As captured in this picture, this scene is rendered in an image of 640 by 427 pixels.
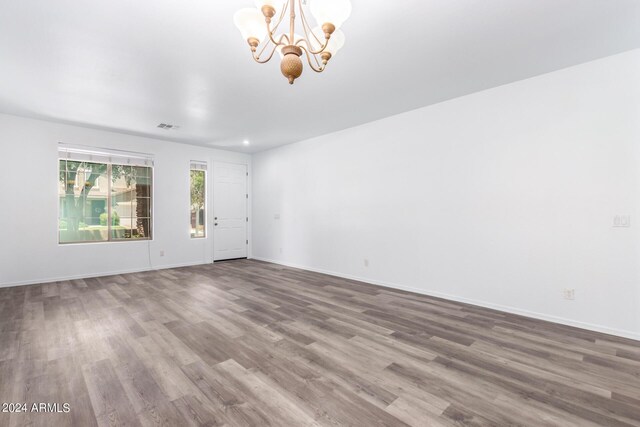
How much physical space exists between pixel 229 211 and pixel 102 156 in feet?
9.04

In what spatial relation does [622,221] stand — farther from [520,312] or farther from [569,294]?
[520,312]

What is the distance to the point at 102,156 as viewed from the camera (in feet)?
18.4

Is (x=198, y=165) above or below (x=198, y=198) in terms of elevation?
above

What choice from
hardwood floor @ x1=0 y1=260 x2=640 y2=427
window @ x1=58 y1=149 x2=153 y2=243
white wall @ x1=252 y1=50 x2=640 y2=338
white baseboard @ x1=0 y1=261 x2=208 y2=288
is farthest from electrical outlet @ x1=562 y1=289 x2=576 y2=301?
window @ x1=58 y1=149 x2=153 y2=243

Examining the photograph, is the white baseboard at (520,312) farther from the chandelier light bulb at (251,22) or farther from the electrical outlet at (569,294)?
the chandelier light bulb at (251,22)

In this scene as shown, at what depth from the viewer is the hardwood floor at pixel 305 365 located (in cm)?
179

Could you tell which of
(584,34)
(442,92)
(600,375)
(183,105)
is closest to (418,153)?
(442,92)

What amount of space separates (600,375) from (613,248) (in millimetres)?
1409

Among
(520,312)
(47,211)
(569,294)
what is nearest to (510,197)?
(569,294)

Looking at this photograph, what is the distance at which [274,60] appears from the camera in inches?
116

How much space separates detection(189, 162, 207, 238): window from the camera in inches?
269

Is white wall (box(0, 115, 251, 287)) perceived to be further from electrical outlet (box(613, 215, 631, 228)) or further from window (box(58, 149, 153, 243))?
electrical outlet (box(613, 215, 631, 228))

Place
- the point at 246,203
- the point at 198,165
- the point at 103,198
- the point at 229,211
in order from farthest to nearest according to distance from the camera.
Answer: the point at 246,203
the point at 229,211
the point at 198,165
the point at 103,198

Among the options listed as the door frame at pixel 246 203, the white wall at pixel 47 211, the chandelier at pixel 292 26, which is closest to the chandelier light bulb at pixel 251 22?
the chandelier at pixel 292 26
